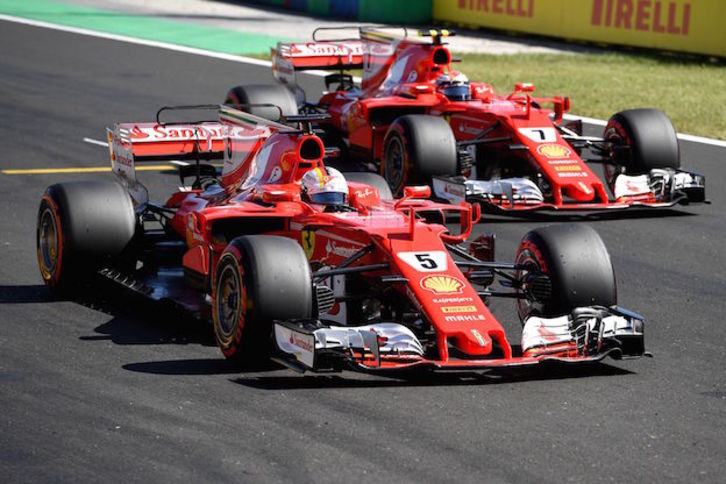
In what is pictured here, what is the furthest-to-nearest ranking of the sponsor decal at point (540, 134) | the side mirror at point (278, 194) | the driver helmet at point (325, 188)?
the sponsor decal at point (540, 134)
the side mirror at point (278, 194)
the driver helmet at point (325, 188)

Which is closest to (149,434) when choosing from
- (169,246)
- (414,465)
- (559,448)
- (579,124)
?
(414,465)

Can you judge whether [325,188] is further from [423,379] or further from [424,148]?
[424,148]

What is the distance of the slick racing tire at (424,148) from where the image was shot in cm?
1572

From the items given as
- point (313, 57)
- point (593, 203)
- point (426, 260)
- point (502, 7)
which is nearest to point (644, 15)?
point (502, 7)

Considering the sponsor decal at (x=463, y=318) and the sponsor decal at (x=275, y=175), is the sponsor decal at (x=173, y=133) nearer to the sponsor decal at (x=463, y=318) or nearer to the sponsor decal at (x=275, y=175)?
the sponsor decal at (x=275, y=175)

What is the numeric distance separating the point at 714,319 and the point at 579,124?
5.93m

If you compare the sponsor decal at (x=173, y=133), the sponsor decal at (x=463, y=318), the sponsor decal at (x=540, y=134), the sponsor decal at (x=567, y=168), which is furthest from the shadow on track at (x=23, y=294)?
the sponsor decal at (x=540, y=134)

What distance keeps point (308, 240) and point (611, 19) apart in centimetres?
1880

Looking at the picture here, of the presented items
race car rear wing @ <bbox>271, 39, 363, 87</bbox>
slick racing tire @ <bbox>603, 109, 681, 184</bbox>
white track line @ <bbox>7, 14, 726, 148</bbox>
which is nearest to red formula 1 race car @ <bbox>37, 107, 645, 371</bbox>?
slick racing tire @ <bbox>603, 109, 681, 184</bbox>

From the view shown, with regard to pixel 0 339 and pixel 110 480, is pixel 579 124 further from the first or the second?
pixel 110 480

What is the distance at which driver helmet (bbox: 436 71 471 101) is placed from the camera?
17109 millimetres

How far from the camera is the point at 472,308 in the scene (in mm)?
9445

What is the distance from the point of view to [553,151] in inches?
612

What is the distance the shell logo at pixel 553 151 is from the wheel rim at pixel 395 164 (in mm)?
1501
